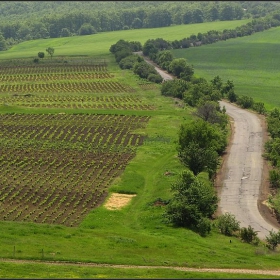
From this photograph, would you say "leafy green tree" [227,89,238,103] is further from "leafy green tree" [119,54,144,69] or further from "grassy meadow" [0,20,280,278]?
"grassy meadow" [0,20,280,278]

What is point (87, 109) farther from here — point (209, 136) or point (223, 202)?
point (223, 202)

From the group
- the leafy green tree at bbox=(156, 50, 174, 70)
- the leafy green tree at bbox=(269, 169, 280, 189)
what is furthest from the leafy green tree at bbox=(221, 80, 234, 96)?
the leafy green tree at bbox=(269, 169, 280, 189)

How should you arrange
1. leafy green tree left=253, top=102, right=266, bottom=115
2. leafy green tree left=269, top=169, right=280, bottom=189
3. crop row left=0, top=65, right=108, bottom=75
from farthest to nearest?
1. crop row left=0, top=65, right=108, bottom=75
2. leafy green tree left=253, top=102, right=266, bottom=115
3. leafy green tree left=269, top=169, right=280, bottom=189

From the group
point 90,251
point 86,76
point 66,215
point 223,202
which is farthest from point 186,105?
point 90,251

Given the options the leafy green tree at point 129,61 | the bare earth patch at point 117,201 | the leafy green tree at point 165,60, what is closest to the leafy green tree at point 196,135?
the bare earth patch at point 117,201

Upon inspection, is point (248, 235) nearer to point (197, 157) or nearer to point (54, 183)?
point (197, 157)

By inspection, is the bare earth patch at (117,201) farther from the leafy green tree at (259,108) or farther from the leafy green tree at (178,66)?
the leafy green tree at (178,66)

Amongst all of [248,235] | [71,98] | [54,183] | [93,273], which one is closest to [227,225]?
[248,235]
